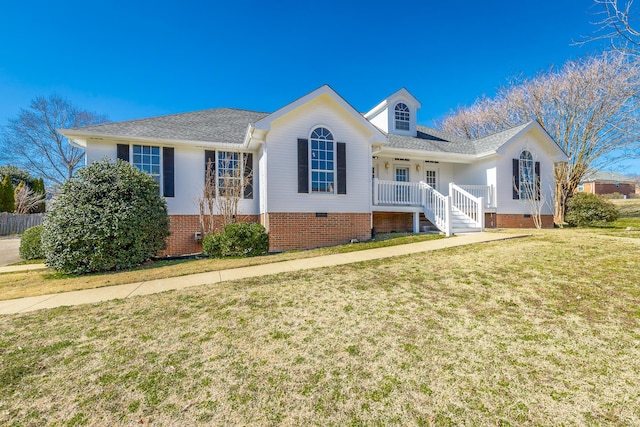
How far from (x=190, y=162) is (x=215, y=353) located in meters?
9.68

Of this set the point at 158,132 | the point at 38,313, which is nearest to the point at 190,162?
the point at 158,132

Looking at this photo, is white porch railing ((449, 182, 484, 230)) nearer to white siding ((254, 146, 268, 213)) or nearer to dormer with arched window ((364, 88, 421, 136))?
dormer with arched window ((364, 88, 421, 136))

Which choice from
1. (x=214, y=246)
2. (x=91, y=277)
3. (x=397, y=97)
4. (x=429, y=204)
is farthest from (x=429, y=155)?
(x=91, y=277)

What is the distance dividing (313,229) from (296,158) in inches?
104

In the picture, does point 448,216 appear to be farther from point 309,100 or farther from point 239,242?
A: point 239,242

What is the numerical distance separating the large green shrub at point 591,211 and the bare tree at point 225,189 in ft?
51.4

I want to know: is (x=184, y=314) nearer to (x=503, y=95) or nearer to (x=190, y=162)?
(x=190, y=162)

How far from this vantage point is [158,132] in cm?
1107

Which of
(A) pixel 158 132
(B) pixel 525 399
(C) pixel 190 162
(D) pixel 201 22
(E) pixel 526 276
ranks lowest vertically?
(B) pixel 525 399

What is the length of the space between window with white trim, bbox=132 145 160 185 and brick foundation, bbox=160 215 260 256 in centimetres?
169

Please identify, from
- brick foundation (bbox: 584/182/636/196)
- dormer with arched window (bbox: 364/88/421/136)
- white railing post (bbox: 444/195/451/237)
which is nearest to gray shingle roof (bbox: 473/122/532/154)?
dormer with arched window (bbox: 364/88/421/136)

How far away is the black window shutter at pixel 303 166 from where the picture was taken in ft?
34.3

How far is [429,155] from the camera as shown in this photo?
13.9m

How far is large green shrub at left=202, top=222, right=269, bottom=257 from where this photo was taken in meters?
9.16
